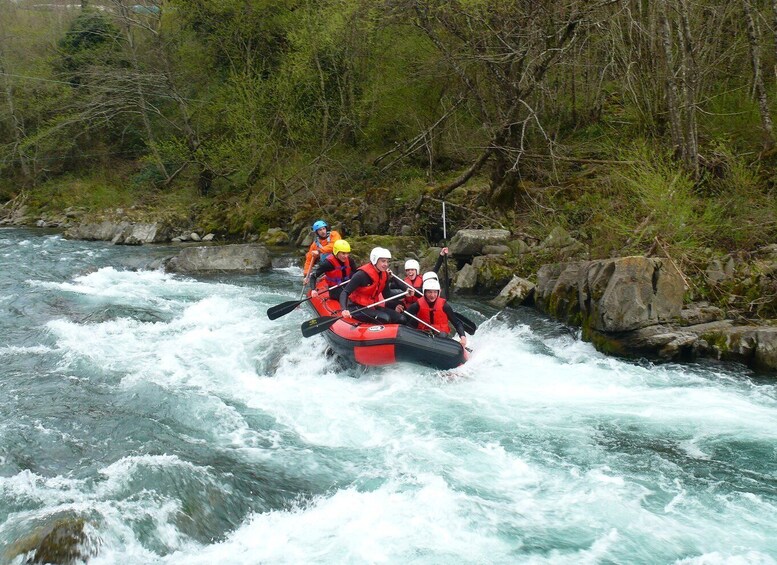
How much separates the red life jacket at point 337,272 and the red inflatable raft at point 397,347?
1.57 metres

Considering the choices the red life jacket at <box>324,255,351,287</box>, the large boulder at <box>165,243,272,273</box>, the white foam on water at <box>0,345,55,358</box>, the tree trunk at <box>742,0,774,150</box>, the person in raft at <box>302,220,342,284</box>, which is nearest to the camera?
the white foam on water at <box>0,345,55,358</box>

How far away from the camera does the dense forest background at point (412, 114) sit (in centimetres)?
991

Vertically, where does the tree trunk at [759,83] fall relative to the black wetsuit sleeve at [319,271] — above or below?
above

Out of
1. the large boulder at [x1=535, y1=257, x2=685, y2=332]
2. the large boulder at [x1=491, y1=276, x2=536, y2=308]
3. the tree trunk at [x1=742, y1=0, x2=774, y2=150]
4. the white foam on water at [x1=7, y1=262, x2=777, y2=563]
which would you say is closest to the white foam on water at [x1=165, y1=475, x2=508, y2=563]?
the white foam on water at [x1=7, y1=262, x2=777, y2=563]

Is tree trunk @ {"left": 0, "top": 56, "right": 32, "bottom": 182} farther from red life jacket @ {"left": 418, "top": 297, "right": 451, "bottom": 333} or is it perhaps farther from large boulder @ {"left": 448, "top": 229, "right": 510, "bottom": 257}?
red life jacket @ {"left": 418, "top": 297, "right": 451, "bottom": 333}

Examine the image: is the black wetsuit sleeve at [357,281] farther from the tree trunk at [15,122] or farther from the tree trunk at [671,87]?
the tree trunk at [15,122]

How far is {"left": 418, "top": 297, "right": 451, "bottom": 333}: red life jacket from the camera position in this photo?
24.0ft

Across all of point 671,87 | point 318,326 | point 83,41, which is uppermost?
point 83,41

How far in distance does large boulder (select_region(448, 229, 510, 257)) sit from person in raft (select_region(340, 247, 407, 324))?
3.50m

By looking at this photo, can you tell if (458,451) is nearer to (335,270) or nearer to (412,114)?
(335,270)

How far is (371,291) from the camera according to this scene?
25.6 feet

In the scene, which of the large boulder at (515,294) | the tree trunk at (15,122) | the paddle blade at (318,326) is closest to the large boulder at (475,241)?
the large boulder at (515,294)

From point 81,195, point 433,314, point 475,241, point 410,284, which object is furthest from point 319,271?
point 81,195

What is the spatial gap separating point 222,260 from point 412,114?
5580 millimetres
